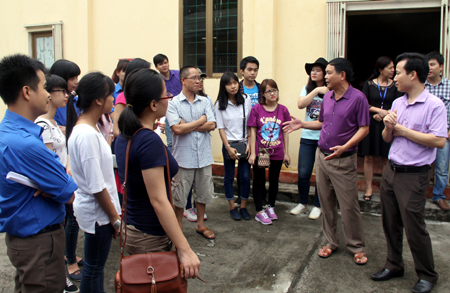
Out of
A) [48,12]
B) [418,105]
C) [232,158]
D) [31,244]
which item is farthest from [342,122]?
[48,12]

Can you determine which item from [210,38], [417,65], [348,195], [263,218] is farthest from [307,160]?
[210,38]

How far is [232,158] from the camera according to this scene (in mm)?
4941

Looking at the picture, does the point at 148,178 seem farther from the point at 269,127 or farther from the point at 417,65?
the point at 269,127

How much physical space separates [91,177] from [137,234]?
54 cm

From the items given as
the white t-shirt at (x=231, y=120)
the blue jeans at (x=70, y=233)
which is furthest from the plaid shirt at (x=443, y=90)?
the blue jeans at (x=70, y=233)

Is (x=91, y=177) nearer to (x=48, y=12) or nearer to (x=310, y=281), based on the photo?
(x=310, y=281)

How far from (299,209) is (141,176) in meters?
3.60

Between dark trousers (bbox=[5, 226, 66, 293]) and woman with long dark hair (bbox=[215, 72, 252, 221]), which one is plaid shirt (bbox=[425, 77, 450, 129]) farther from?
dark trousers (bbox=[5, 226, 66, 293])

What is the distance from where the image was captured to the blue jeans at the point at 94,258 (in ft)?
8.02

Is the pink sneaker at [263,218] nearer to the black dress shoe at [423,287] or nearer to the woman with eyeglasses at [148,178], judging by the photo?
the black dress shoe at [423,287]

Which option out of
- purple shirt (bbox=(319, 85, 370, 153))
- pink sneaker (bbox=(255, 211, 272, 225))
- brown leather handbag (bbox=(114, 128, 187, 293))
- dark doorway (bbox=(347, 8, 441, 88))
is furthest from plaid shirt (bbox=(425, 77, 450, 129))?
dark doorway (bbox=(347, 8, 441, 88))

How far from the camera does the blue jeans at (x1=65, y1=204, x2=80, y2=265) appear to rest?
3359 mm

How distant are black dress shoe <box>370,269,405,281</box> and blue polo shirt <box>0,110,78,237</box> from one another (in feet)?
9.17

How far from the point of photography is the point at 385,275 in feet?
11.0
